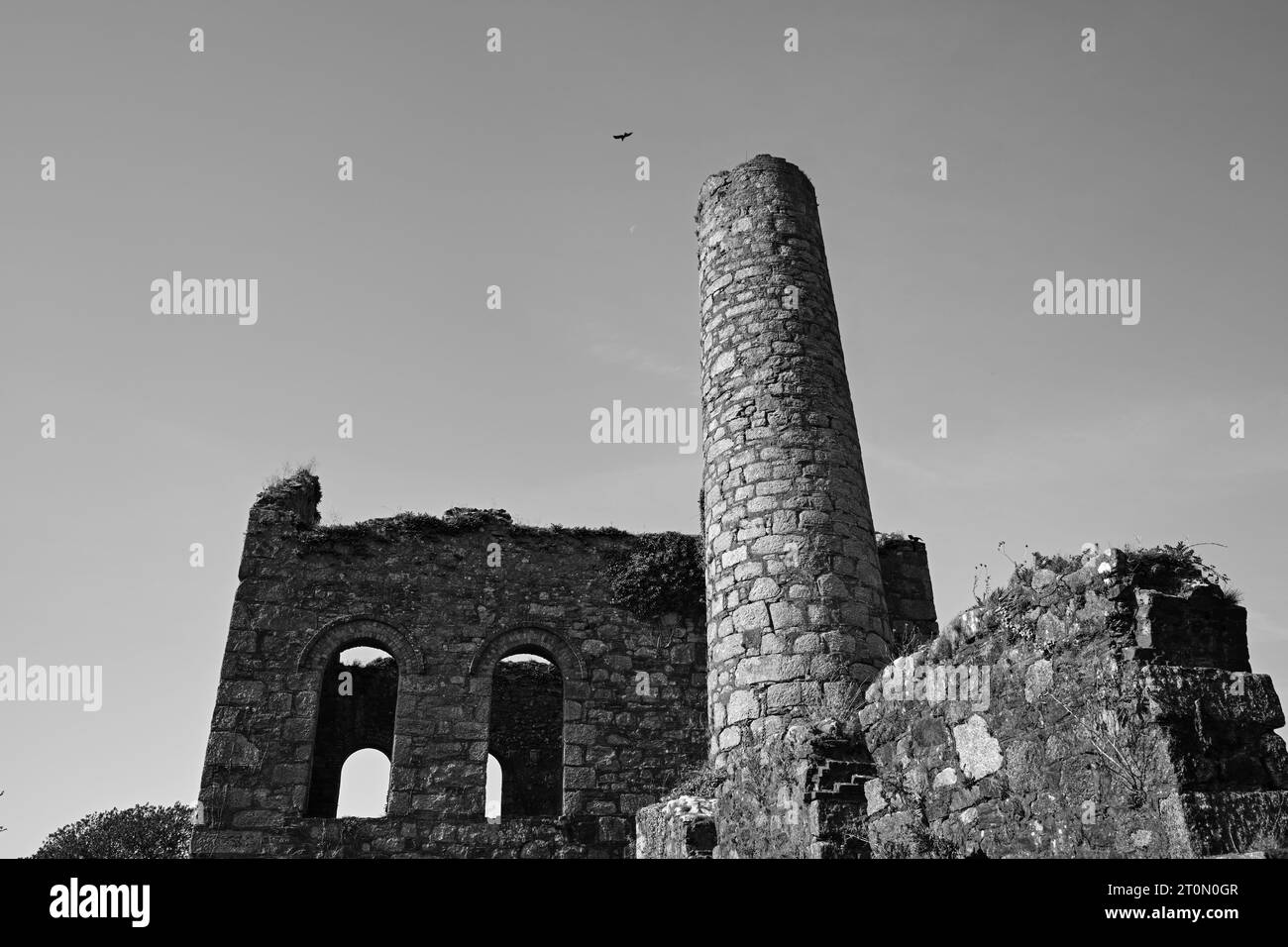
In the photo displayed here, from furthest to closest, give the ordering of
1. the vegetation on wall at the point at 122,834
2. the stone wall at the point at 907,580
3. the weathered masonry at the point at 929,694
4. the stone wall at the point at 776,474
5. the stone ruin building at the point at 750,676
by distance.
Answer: the vegetation on wall at the point at 122,834, the stone wall at the point at 907,580, the stone wall at the point at 776,474, the stone ruin building at the point at 750,676, the weathered masonry at the point at 929,694

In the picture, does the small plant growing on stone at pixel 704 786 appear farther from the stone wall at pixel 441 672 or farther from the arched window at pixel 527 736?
the arched window at pixel 527 736

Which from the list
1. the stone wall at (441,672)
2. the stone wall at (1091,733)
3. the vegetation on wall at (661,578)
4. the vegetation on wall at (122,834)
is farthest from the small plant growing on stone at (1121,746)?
the vegetation on wall at (122,834)

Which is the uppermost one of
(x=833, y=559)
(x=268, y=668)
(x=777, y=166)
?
(x=777, y=166)

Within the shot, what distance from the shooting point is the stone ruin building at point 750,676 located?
3.91m

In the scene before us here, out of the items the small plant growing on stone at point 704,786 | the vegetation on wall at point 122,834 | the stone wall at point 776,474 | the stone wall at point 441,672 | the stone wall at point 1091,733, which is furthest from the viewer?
the vegetation on wall at point 122,834

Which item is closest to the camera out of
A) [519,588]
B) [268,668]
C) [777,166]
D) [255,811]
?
[777,166]

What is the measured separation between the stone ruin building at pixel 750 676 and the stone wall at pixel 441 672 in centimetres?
4

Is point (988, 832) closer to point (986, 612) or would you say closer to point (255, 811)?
point (986, 612)

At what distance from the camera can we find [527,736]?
19.2m

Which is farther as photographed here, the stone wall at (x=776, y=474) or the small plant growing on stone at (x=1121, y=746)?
the stone wall at (x=776, y=474)

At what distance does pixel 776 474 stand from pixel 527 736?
12203 mm

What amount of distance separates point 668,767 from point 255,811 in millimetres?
5228

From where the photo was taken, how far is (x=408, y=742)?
474 inches
